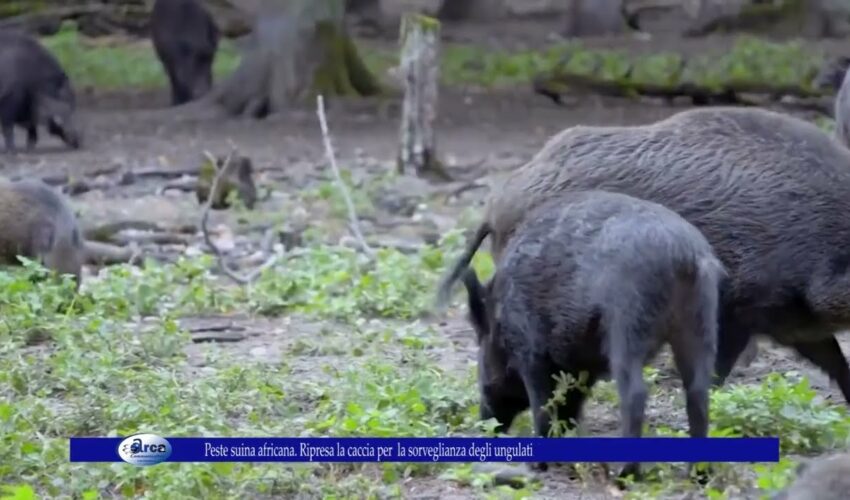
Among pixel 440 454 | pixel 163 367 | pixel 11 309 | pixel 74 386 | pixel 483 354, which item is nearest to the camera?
pixel 440 454

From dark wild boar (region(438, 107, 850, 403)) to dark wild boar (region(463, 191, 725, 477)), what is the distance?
0.70 metres

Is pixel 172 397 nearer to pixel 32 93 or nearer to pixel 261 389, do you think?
pixel 261 389

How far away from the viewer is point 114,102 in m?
20.4

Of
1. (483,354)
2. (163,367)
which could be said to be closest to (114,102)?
(163,367)

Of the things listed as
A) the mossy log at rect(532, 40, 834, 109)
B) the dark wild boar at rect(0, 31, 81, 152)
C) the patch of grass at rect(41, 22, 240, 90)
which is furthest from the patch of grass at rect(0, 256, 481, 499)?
the patch of grass at rect(41, 22, 240, 90)

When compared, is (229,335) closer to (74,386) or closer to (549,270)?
(74,386)

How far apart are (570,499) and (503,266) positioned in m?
0.89

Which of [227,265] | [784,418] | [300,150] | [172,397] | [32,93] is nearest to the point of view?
[784,418]

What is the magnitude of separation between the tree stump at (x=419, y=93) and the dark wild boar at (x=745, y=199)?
6536 millimetres

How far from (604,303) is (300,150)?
36.2 feet

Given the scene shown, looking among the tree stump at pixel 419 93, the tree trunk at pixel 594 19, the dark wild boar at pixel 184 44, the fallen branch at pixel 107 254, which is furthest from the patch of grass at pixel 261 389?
the tree trunk at pixel 594 19

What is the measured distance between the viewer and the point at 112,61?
75.1 feet

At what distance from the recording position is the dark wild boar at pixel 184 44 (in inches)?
766

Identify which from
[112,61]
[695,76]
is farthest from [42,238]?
[112,61]
